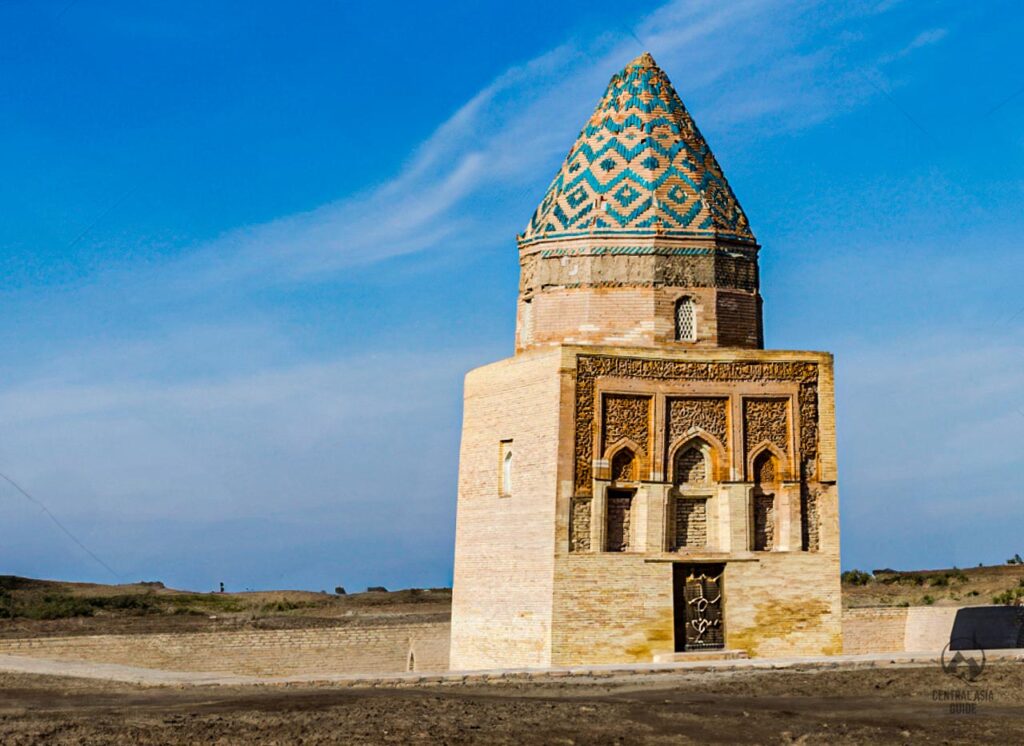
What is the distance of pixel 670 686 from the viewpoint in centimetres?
1475

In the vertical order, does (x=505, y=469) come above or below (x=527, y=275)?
below

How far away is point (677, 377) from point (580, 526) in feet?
7.60

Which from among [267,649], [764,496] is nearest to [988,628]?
[764,496]

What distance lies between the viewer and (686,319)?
19.2 meters

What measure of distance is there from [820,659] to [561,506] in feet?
11.7

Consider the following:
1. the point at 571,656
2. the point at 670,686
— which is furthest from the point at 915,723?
the point at 571,656

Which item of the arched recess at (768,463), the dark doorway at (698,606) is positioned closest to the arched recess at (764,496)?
the arched recess at (768,463)

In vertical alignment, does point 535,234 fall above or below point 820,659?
above

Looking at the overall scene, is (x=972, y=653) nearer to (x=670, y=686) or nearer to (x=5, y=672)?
(x=670, y=686)

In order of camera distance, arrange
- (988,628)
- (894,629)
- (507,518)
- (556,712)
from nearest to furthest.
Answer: (556,712) → (507,518) → (988,628) → (894,629)

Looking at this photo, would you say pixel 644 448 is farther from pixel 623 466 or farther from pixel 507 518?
pixel 507 518

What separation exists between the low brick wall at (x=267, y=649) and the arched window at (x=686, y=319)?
5992mm

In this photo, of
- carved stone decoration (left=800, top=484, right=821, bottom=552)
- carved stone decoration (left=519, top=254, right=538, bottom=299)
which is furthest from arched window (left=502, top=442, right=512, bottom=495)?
carved stone decoration (left=800, top=484, right=821, bottom=552)

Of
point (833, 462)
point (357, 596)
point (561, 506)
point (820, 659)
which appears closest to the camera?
point (820, 659)
